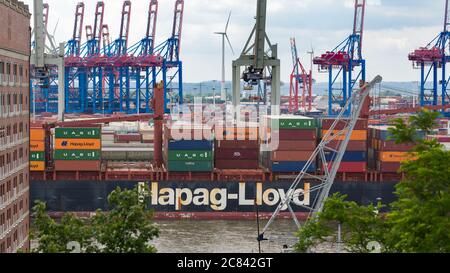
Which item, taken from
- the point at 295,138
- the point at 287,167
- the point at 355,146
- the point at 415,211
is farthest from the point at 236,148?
the point at 415,211

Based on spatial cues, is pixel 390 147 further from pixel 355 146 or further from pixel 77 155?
pixel 77 155

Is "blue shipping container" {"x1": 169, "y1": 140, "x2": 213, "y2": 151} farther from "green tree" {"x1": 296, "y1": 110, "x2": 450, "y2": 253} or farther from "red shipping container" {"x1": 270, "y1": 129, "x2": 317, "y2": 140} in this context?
"green tree" {"x1": 296, "y1": 110, "x2": 450, "y2": 253}

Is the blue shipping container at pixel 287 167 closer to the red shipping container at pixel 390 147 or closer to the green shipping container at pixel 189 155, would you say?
the green shipping container at pixel 189 155

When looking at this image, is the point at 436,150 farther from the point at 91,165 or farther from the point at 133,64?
the point at 133,64

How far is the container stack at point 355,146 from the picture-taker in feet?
183

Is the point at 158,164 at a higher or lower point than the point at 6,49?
lower

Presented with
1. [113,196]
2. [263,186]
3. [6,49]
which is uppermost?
[6,49]

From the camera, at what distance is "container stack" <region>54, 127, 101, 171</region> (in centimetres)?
5531

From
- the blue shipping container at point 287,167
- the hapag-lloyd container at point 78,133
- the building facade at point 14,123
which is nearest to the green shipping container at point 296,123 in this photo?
the blue shipping container at point 287,167

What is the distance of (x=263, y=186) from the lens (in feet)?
188

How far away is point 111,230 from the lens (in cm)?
1936

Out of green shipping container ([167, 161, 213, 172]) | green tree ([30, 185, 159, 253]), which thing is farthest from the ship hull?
green tree ([30, 185, 159, 253])
